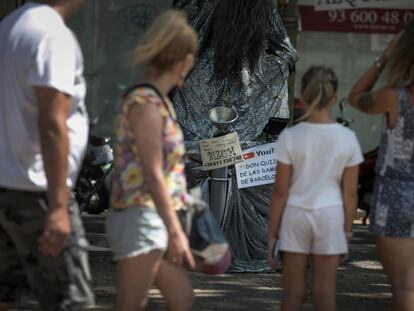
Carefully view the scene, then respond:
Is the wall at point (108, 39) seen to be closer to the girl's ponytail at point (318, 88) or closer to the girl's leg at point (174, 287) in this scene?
the girl's ponytail at point (318, 88)

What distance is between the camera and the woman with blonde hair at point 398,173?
4.42m

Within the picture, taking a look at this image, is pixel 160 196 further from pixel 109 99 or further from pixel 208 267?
pixel 109 99

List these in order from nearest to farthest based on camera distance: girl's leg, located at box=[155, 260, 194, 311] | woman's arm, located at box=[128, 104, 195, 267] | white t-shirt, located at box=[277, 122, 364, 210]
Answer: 1. woman's arm, located at box=[128, 104, 195, 267]
2. girl's leg, located at box=[155, 260, 194, 311]
3. white t-shirt, located at box=[277, 122, 364, 210]

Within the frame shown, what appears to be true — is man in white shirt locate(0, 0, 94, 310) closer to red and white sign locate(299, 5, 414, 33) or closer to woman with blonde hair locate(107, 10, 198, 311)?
woman with blonde hair locate(107, 10, 198, 311)

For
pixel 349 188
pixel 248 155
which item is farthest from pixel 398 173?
pixel 248 155

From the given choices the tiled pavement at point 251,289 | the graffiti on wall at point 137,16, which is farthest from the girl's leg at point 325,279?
the graffiti on wall at point 137,16

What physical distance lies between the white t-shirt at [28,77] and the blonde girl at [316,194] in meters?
1.17

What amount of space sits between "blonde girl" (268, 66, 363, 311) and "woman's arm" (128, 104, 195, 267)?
2.77 ft

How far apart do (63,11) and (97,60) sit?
8.09 metres

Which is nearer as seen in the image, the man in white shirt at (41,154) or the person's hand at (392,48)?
the man in white shirt at (41,154)

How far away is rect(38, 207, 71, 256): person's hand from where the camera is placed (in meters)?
3.42

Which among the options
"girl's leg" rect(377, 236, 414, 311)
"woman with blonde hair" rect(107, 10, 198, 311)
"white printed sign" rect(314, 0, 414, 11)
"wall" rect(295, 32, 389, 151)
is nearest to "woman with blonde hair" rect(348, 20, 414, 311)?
"girl's leg" rect(377, 236, 414, 311)

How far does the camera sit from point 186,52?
3.79 metres

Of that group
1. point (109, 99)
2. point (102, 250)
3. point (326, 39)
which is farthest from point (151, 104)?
point (326, 39)
